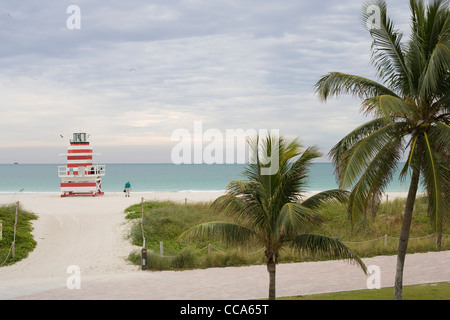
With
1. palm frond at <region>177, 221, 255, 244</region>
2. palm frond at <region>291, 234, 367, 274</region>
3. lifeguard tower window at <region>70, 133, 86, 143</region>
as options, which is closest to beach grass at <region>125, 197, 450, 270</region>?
palm frond at <region>291, 234, 367, 274</region>

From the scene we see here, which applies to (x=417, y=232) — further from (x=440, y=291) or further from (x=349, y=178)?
(x=349, y=178)

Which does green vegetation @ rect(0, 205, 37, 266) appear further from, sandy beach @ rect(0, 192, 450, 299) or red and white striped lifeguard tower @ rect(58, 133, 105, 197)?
red and white striped lifeguard tower @ rect(58, 133, 105, 197)

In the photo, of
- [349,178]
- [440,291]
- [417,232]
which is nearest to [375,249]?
[417,232]

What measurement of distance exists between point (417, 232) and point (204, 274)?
41.7ft

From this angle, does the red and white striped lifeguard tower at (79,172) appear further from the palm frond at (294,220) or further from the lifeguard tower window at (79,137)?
the palm frond at (294,220)

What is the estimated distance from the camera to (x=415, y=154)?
1080 centimetres

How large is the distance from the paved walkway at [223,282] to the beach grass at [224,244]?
0.84 m

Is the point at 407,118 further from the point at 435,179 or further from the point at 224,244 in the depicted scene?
the point at 224,244

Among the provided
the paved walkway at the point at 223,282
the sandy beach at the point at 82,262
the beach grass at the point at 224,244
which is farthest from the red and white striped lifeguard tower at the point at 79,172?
the paved walkway at the point at 223,282

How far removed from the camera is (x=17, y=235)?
66.1 feet

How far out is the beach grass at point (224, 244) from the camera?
1762cm

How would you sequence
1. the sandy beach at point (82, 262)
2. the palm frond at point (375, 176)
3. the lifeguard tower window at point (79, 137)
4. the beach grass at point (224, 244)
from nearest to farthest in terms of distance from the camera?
the palm frond at point (375, 176) → the sandy beach at point (82, 262) → the beach grass at point (224, 244) → the lifeguard tower window at point (79, 137)

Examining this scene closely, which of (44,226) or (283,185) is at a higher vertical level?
(283,185)

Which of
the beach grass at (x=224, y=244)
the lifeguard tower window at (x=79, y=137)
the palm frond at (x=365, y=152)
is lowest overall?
the beach grass at (x=224, y=244)
